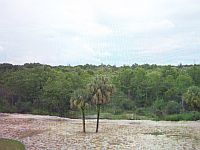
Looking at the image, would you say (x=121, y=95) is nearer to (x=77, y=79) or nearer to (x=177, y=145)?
(x=77, y=79)

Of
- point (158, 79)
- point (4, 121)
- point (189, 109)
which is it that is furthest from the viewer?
point (158, 79)

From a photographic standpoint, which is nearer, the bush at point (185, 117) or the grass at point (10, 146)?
the grass at point (10, 146)

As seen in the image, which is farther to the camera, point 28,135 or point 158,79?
point 158,79

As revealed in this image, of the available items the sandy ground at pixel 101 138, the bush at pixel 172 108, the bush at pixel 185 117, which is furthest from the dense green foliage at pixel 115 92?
the sandy ground at pixel 101 138

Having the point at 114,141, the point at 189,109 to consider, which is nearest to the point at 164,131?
the point at 114,141

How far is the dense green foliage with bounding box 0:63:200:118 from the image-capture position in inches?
3590

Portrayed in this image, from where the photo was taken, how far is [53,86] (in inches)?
3637

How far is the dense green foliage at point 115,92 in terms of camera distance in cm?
9119

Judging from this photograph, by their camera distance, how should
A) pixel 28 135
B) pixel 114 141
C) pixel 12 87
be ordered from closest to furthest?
pixel 114 141
pixel 28 135
pixel 12 87

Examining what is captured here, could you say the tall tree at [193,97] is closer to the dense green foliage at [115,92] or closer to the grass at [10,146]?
the dense green foliage at [115,92]

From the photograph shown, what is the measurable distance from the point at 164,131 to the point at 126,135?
8.20 meters

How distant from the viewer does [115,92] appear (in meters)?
91.7

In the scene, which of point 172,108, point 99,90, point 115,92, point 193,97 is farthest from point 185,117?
point 99,90

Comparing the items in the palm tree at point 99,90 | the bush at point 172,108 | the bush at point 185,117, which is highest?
the palm tree at point 99,90
